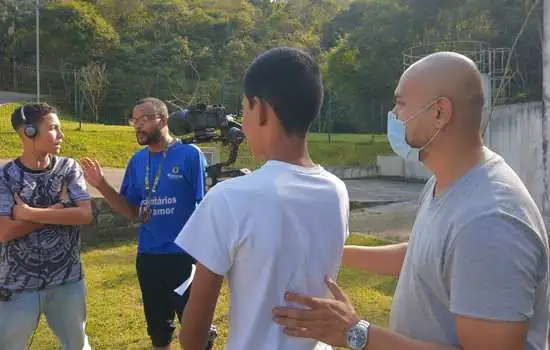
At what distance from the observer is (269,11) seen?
41344mm

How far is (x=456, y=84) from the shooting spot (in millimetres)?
1403

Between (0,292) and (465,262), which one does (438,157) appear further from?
(0,292)

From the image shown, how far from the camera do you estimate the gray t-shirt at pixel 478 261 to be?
1.22 m

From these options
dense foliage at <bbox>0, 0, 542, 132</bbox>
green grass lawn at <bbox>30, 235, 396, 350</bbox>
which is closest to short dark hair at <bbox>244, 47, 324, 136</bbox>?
green grass lawn at <bbox>30, 235, 396, 350</bbox>

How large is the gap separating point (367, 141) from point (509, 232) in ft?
70.3

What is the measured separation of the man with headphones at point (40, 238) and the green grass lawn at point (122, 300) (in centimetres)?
126

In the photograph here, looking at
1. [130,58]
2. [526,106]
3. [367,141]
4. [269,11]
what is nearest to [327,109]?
[367,141]

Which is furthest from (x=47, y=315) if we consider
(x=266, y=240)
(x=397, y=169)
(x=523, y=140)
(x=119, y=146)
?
(x=397, y=169)

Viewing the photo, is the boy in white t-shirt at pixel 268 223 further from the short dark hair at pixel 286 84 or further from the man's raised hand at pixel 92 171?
the man's raised hand at pixel 92 171

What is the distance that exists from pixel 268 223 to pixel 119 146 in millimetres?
14281

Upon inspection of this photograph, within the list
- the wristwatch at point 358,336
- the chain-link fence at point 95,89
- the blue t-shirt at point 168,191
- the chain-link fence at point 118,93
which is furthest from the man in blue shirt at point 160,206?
the chain-link fence at point 118,93

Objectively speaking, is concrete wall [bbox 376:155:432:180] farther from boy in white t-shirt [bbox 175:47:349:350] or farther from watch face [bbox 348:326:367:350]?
watch face [bbox 348:326:367:350]

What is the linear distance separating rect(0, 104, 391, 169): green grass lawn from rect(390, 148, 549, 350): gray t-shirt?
781 centimetres

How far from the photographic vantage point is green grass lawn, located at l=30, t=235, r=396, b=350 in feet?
13.5
